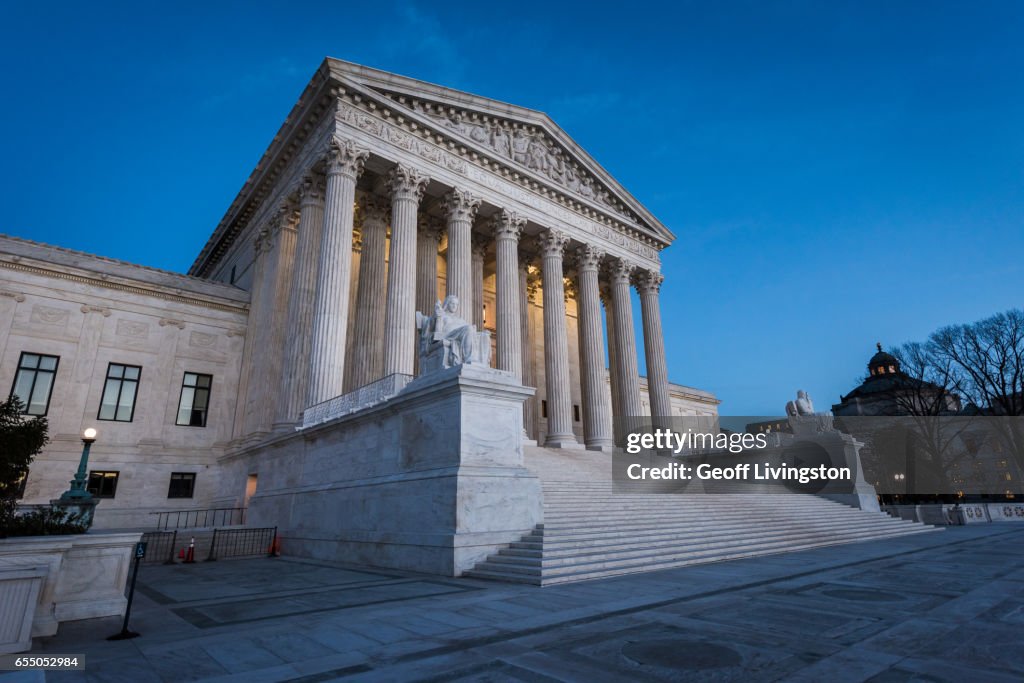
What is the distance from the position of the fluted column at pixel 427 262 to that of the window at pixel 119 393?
13.6 meters

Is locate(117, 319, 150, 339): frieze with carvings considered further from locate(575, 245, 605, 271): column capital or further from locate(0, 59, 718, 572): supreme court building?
locate(575, 245, 605, 271): column capital

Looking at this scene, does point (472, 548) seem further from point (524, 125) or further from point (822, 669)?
point (524, 125)

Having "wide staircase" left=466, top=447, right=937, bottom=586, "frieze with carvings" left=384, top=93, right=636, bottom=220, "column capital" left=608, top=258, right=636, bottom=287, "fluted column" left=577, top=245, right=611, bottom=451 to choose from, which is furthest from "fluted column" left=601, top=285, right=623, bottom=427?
"wide staircase" left=466, top=447, right=937, bottom=586

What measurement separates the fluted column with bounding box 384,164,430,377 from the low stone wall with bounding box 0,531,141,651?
1257 centimetres

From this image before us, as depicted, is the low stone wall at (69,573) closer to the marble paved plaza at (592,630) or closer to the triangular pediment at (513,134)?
the marble paved plaza at (592,630)

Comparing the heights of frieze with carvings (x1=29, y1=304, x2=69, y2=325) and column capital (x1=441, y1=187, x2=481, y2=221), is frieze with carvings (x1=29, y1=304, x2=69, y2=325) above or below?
below

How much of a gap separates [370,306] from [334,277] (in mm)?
4184

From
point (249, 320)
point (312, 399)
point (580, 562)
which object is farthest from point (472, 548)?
point (249, 320)

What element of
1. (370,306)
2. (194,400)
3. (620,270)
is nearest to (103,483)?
(194,400)

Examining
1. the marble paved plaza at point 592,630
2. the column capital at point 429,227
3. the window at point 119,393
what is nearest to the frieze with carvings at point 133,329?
the window at point 119,393

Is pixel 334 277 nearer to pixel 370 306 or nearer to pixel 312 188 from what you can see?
pixel 370 306

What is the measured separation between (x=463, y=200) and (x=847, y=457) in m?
21.3

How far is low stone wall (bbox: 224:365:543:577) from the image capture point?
38.0 ft

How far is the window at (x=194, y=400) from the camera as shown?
25.4 meters
